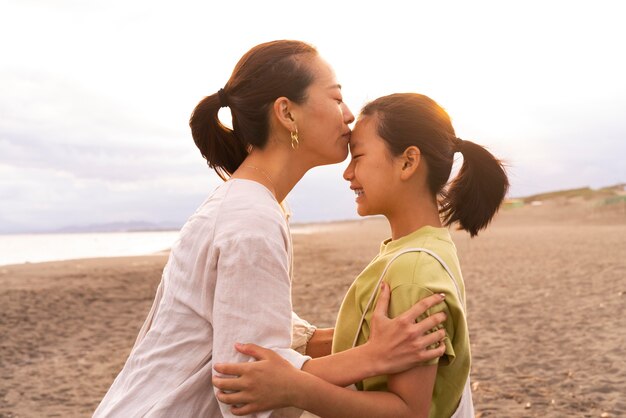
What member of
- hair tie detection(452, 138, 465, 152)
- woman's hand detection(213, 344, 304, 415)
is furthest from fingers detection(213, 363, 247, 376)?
hair tie detection(452, 138, 465, 152)

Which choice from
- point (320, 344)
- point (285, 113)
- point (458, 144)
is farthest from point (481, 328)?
point (285, 113)

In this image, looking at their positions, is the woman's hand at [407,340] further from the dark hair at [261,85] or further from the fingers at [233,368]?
the dark hair at [261,85]

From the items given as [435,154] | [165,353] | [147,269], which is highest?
[435,154]

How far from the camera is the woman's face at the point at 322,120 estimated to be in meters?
2.50

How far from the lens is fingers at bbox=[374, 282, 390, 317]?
→ 2076 millimetres

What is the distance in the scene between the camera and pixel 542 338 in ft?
24.7

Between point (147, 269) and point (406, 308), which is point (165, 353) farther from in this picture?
point (147, 269)

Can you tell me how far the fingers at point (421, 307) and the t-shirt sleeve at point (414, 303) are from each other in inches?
1.4

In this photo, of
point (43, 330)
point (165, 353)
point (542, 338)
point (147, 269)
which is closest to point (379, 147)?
point (165, 353)

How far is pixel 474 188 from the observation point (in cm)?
276

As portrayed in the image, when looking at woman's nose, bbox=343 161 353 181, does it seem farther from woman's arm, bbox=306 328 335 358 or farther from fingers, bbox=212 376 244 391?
fingers, bbox=212 376 244 391

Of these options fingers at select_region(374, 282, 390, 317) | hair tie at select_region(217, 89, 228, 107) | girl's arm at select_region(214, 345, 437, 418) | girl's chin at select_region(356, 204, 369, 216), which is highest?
hair tie at select_region(217, 89, 228, 107)

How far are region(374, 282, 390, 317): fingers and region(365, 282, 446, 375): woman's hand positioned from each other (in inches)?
1.6

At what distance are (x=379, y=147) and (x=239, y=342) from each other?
1.01 meters
